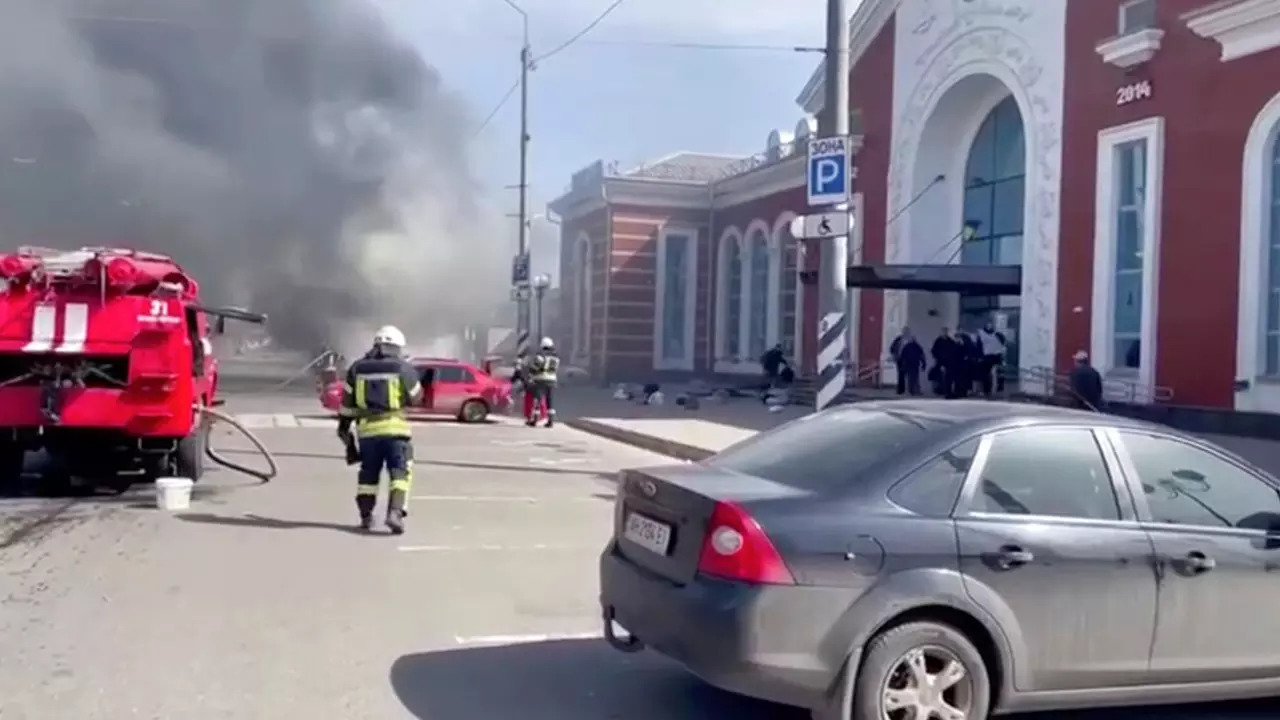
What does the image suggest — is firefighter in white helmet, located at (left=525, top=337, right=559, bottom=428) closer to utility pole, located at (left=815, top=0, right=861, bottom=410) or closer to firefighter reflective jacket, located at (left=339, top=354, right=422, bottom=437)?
utility pole, located at (left=815, top=0, right=861, bottom=410)

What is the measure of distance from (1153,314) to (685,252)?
21.1m

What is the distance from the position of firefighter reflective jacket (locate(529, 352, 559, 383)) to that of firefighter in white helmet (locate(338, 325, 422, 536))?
40.8ft

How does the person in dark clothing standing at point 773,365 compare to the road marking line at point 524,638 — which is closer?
the road marking line at point 524,638

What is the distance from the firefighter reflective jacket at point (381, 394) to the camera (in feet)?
30.8

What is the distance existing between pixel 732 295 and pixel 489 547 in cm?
2850

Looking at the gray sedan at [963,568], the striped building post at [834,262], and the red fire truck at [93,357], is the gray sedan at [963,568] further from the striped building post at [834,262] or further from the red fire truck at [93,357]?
the red fire truck at [93,357]

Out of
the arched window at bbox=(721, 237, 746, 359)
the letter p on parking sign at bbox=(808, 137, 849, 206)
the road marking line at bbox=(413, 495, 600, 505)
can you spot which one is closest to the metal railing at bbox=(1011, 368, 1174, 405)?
the letter p on parking sign at bbox=(808, 137, 849, 206)

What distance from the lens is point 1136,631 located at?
4.96 meters

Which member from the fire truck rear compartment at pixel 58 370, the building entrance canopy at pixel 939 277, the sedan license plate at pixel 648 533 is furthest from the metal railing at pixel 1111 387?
the sedan license plate at pixel 648 533

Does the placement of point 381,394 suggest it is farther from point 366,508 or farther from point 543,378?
point 543,378

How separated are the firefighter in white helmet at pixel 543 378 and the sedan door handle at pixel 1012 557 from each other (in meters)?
17.5

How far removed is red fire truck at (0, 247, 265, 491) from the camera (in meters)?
11.1

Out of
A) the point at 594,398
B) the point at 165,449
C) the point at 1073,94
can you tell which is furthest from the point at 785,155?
the point at 165,449

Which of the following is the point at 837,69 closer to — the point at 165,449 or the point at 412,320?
the point at 165,449
